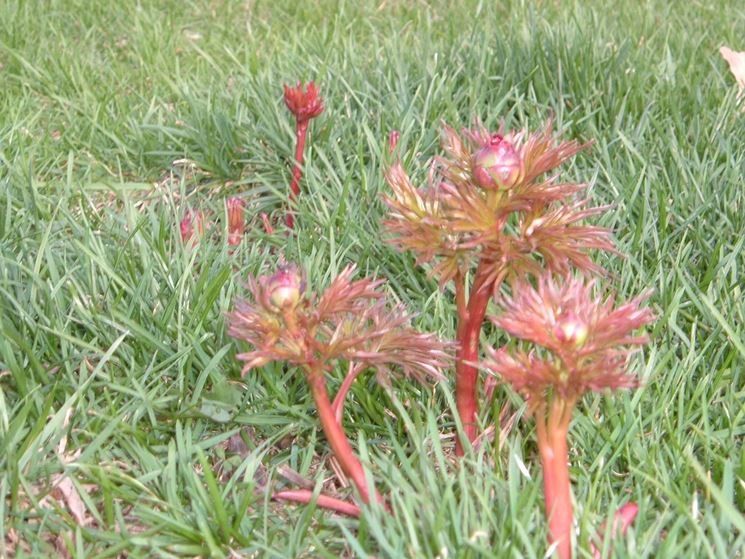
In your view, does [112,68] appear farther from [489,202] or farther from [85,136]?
[489,202]

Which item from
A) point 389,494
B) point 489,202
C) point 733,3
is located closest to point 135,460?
point 389,494

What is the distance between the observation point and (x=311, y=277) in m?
2.20

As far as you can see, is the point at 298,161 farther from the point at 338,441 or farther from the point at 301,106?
the point at 338,441

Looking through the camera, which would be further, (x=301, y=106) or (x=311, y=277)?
(x=301, y=106)

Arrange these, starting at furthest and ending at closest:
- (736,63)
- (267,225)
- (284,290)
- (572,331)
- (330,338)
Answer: (736,63)
(267,225)
(330,338)
(284,290)
(572,331)

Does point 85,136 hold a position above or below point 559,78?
below

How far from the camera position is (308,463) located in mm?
1851

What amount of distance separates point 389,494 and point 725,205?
1266 mm

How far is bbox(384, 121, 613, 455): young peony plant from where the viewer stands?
59.6 inches

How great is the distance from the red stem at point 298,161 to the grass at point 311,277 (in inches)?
1.9

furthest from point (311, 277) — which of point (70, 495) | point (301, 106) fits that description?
point (70, 495)

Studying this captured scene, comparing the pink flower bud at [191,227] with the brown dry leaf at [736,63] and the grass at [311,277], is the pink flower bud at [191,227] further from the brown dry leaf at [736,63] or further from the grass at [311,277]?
the brown dry leaf at [736,63]

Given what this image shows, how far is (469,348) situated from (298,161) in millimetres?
1147

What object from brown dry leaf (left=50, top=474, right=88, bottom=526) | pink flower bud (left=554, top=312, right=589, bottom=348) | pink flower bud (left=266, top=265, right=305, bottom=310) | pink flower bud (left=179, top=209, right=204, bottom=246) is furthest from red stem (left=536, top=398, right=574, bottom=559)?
pink flower bud (left=179, top=209, right=204, bottom=246)
